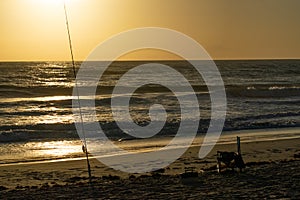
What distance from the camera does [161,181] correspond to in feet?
37.1

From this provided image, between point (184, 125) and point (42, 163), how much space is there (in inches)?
383

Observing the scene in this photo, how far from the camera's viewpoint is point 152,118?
26.5m

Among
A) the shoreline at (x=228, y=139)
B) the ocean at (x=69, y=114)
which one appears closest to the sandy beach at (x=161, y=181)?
the shoreline at (x=228, y=139)

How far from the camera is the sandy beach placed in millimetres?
9992

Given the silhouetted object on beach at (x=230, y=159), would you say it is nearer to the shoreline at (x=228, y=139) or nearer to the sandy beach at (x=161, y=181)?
the sandy beach at (x=161, y=181)

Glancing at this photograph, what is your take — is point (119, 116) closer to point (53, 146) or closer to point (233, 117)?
point (233, 117)

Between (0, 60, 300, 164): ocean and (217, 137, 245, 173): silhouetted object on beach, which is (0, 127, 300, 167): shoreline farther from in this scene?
(217, 137, 245, 173): silhouetted object on beach

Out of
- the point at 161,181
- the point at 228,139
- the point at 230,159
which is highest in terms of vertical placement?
the point at 228,139

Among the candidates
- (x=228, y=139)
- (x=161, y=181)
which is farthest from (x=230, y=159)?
(x=228, y=139)

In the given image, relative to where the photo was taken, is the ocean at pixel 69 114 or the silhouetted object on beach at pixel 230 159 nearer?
the silhouetted object on beach at pixel 230 159

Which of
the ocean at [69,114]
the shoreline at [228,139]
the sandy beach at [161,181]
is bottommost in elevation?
the sandy beach at [161,181]

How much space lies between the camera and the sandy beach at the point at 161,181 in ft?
32.8

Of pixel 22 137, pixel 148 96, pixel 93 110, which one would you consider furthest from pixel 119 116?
pixel 148 96

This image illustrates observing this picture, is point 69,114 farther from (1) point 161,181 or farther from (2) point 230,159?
(1) point 161,181
